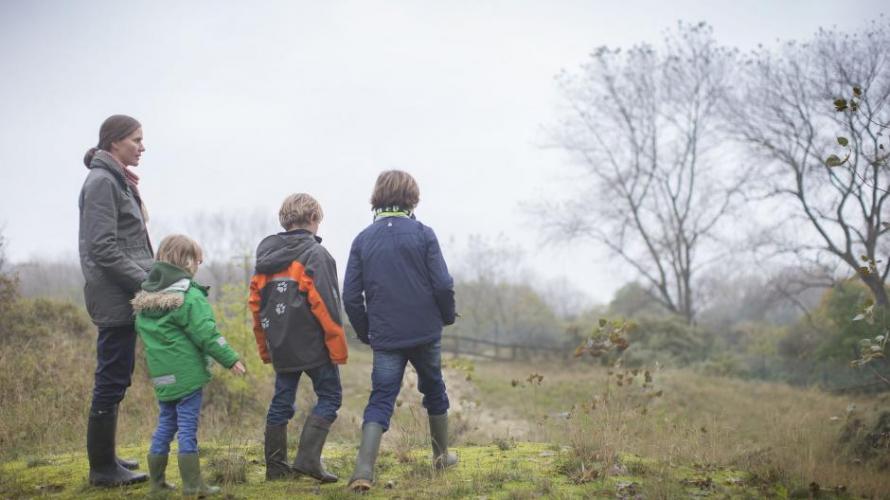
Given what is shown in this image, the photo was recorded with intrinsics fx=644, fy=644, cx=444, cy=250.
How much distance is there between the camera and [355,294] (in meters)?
4.21


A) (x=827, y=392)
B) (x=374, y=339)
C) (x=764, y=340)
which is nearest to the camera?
(x=374, y=339)

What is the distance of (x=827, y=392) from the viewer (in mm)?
15914

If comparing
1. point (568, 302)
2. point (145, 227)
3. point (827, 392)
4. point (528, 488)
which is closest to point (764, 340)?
point (827, 392)

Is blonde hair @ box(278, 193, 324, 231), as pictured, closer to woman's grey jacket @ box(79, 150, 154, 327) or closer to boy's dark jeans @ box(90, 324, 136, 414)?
woman's grey jacket @ box(79, 150, 154, 327)

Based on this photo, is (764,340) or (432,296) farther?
(764,340)

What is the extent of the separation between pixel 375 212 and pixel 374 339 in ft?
2.82

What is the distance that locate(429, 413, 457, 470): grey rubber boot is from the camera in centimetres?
438

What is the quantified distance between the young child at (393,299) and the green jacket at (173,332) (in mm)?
872

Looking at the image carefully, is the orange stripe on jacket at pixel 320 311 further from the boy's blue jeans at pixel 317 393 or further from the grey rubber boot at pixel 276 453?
the grey rubber boot at pixel 276 453

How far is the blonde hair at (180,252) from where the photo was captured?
387cm

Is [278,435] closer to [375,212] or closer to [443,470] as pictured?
[443,470]

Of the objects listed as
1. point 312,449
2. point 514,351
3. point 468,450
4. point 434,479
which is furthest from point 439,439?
point 514,351

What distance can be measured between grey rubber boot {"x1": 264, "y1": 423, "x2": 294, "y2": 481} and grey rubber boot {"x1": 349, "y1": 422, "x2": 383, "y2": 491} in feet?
1.91

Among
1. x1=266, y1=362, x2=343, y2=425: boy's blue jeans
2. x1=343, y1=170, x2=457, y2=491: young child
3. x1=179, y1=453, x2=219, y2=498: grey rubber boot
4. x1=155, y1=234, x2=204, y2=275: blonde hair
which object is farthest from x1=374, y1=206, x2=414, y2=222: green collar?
x1=179, y1=453, x2=219, y2=498: grey rubber boot
